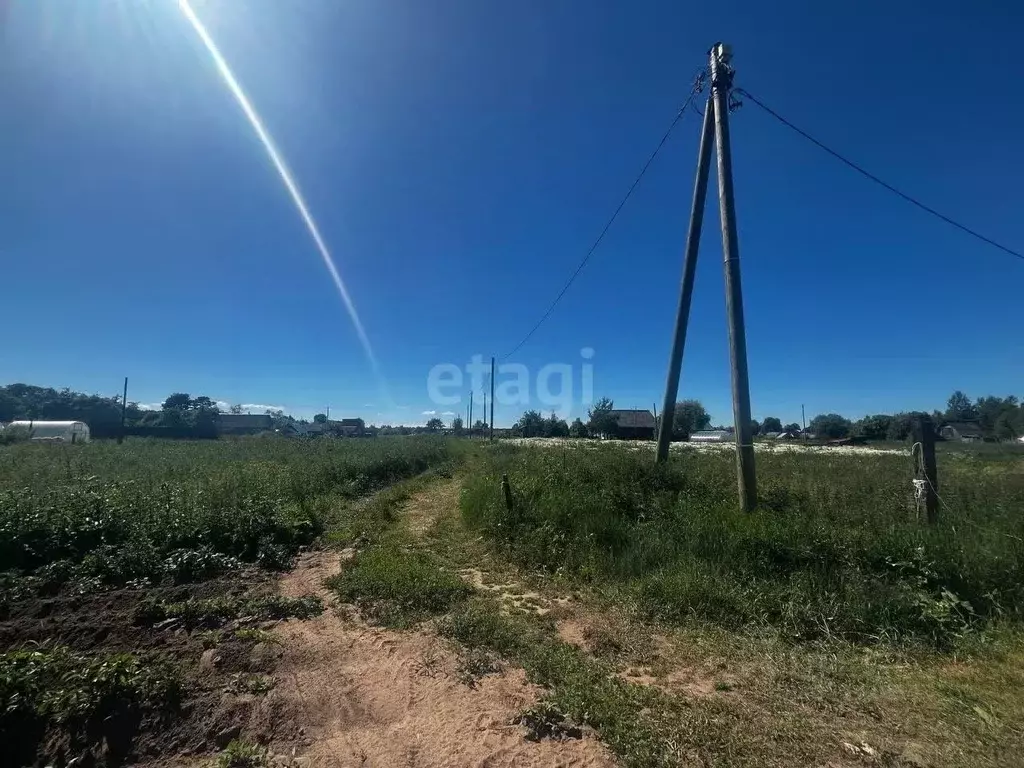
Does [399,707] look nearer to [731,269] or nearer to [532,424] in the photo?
[731,269]

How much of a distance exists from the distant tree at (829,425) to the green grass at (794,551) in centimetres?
7008

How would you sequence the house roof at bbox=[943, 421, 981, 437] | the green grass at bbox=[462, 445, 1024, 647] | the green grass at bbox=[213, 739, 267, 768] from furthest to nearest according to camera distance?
the house roof at bbox=[943, 421, 981, 437]
the green grass at bbox=[462, 445, 1024, 647]
the green grass at bbox=[213, 739, 267, 768]

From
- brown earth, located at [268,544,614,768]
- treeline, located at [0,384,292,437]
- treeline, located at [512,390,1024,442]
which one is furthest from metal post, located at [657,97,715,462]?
treeline, located at [0,384,292,437]

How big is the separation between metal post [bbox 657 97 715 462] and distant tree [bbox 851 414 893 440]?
5617 centimetres

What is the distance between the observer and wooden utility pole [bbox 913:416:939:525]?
18.0ft

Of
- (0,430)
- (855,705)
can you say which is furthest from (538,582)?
(0,430)

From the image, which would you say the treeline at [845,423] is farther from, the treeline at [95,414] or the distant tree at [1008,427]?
the treeline at [95,414]

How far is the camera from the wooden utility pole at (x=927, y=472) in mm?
5477

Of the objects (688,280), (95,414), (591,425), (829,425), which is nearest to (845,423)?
(829,425)

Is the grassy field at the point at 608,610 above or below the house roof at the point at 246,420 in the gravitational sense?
below

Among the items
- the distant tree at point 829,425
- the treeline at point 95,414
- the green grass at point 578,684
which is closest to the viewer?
the green grass at point 578,684

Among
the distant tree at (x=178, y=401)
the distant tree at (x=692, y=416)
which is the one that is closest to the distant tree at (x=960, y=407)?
the distant tree at (x=692, y=416)

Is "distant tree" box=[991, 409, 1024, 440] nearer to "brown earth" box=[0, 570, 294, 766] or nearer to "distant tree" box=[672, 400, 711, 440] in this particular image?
"distant tree" box=[672, 400, 711, 440]

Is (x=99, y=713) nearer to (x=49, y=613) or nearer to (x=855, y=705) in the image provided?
(x=49, y=613)
